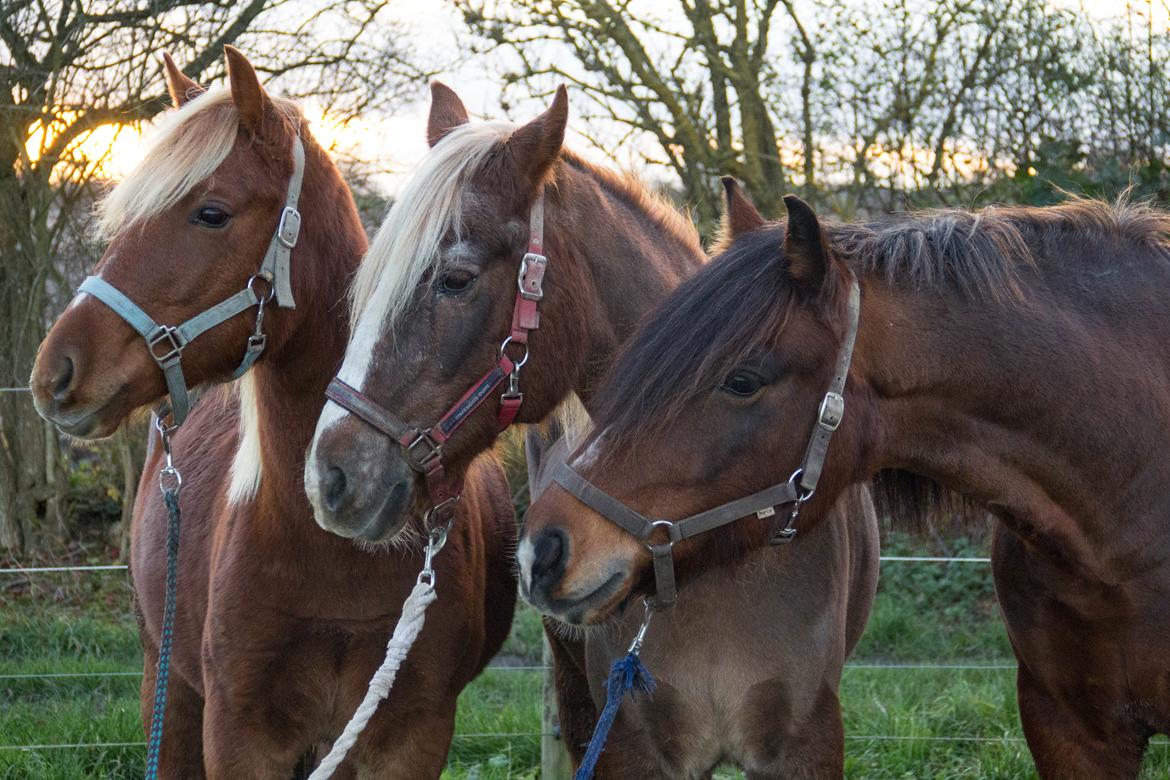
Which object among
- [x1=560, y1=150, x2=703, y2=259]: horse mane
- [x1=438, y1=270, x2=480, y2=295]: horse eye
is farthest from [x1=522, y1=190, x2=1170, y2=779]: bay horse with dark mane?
[x1=560, y1=150, x2=703, y2=259]: horse mane

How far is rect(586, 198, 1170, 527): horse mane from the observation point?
2354mm

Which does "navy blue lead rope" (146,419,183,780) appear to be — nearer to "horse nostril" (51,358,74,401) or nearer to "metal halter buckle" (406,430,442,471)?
"horse nostril" (51,358,74,401)

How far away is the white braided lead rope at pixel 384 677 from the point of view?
102 inches

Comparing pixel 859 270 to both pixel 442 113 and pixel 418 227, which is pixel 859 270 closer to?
pixel 418 227

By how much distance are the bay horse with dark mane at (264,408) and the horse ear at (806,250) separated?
1239 millimetres

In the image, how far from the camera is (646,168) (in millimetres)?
8086

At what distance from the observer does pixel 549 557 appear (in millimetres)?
2283

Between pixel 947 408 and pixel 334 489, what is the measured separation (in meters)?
1.33

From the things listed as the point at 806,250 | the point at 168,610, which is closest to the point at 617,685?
the point at 806,250

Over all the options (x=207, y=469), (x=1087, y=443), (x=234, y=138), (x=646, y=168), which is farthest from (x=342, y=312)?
(x=646, y=168)

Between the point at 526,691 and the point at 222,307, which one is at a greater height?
the point at 222,307

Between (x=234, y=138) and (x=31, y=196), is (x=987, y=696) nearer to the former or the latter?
(x=234, y=138)

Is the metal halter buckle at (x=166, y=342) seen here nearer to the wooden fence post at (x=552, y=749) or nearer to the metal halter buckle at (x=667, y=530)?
the metal halter buckle at (x=667, y=530)

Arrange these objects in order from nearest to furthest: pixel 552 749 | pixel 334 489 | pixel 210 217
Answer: pixel 334 489
pixel 210 217
pixel 552 749
